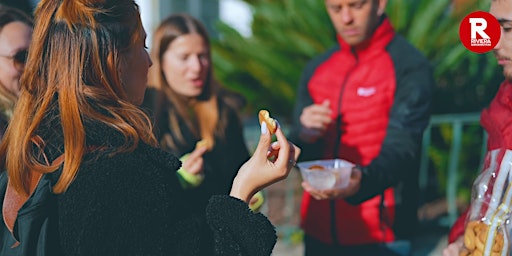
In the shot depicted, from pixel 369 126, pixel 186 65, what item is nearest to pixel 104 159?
pixel 369 126

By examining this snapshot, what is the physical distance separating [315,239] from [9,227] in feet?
5.62

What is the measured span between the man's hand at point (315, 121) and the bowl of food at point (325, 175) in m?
0.33

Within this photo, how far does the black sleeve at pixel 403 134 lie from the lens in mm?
2934

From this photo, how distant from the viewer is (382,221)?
10.4ft

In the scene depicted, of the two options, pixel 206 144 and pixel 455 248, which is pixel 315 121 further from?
pixel 455 248

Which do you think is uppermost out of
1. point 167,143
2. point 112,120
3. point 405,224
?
point 112,120

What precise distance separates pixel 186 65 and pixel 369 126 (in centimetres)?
113

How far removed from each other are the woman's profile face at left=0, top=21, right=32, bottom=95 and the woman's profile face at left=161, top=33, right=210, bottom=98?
94 cm

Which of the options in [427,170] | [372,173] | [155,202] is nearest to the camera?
[155,202]

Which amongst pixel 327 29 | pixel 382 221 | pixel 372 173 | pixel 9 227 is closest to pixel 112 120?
pixel 9 227

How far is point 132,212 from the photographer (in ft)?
5.81

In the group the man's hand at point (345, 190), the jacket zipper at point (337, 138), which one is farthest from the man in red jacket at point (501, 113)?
the jacket zipper at point (337, 138)

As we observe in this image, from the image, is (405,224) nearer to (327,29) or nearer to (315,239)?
(315,239)

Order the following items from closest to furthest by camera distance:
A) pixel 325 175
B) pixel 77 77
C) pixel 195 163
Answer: pixel 77 77 → pixel 325 175 → pixel 195 163
